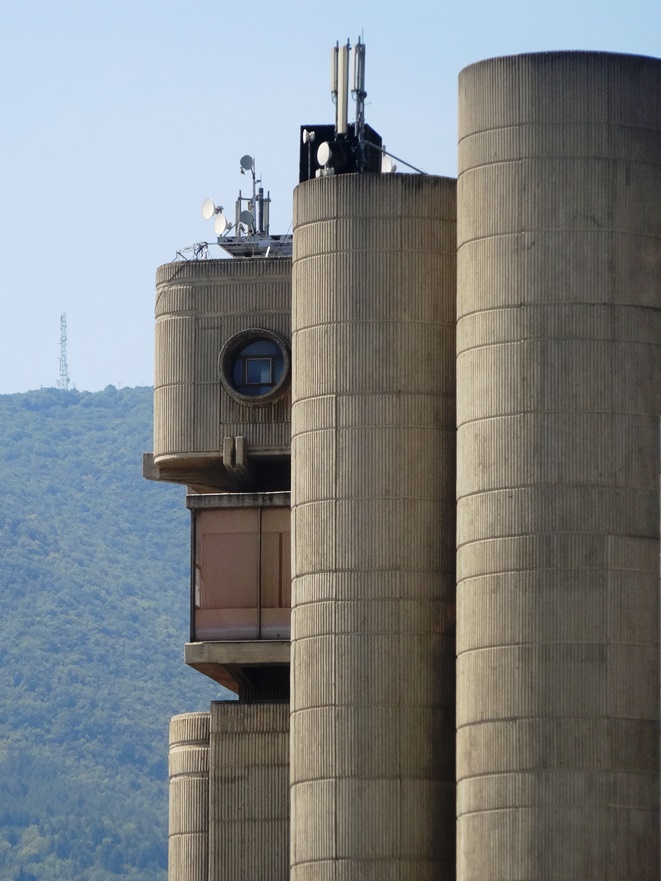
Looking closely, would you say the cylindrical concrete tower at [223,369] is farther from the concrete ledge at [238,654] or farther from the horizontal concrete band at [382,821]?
the horizontal concrete band at [382,821]

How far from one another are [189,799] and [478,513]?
15.0m

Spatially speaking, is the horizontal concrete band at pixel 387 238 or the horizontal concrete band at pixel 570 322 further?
the horizontal concrete band at pixel 387 238

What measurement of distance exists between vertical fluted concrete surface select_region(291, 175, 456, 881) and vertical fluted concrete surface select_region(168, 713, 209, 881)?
759cm

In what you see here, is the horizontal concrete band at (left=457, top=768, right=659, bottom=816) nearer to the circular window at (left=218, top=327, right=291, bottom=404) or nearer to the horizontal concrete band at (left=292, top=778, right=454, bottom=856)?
the horizontal concrete band at (left=292, top=778, right=454, bottom=856)

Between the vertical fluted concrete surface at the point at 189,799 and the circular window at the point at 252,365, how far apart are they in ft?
27.5

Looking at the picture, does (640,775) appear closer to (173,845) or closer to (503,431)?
(503,431)

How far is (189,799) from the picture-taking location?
67188 mm

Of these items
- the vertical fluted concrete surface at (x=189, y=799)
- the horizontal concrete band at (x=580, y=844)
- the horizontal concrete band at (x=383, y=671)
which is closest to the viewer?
the horizontal concrete band at (x=580, y=844)

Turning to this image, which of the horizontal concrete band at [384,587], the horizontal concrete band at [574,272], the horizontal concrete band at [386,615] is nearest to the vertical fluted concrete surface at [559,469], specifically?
the horizontal concrete band at [574,272]

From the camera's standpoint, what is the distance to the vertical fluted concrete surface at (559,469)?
178 ft

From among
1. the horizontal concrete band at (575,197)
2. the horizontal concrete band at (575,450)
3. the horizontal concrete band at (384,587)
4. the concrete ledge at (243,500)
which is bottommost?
the horizontal concrete band at (384,587)

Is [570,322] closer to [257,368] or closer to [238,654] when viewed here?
[257,368]

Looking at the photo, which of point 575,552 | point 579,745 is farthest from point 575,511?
point 579,745

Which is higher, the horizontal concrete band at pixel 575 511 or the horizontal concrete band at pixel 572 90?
the horizontal concrete band at pixel 572 90
